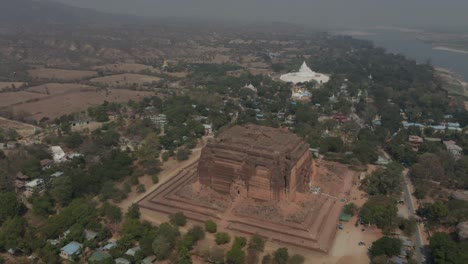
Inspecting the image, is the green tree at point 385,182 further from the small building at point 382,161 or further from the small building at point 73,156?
the small building at point 73,156

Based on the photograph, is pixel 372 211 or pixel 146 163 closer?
pixel 372 211

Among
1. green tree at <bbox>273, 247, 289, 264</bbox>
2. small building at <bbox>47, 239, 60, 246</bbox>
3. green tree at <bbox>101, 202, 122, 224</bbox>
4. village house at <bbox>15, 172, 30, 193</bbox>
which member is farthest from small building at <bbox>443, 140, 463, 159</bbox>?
village house at <bbox>15, 172, 30, 193</bbox>

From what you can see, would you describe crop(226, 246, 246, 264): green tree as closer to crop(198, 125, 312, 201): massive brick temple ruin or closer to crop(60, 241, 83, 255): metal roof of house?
crop(198, 125, 312, 201): massive brick temple ruin

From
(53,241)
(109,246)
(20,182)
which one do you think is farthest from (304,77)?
(53,241)

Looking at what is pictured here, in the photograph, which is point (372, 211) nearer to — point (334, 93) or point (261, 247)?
point (261, 247)

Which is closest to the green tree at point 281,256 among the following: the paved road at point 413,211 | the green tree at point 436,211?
the paved road at point 413,211

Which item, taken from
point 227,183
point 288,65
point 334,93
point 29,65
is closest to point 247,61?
point 288,65

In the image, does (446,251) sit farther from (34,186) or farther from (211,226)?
(34,186)
